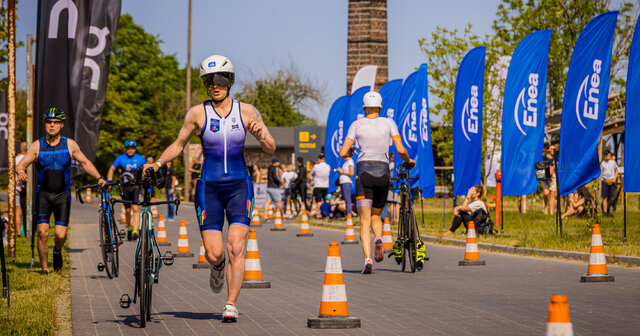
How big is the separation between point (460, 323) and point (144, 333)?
250 centimetres

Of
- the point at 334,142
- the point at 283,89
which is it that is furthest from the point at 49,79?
the point at 283,89

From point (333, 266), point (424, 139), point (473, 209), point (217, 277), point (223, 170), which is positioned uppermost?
point (424, 139)

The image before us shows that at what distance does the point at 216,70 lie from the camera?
7.80 metres

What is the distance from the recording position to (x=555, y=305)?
4012 millimetres

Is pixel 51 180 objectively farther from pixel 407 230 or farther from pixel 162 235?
pixel 162 235

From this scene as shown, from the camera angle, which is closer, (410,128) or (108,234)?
(108,234)

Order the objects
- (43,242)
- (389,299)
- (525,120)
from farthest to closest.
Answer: (525,120) → (43,242) → (389,299)

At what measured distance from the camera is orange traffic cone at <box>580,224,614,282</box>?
1073 cm

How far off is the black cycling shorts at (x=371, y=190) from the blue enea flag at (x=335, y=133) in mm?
16906

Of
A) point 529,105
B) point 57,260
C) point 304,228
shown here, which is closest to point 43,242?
point 57,260

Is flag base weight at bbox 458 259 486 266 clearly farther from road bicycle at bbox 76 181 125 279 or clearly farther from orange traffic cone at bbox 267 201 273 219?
orange traffic cone at bbox 267 201 273 219

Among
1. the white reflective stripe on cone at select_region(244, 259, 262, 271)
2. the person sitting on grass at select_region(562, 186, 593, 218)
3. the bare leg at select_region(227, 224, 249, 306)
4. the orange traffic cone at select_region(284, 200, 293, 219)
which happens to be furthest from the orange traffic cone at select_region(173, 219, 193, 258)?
the orange traffic cone at select_region(284, 200, 293, 219)

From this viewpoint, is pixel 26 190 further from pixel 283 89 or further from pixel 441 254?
pixel 283 89

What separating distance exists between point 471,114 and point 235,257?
12.8 meters
